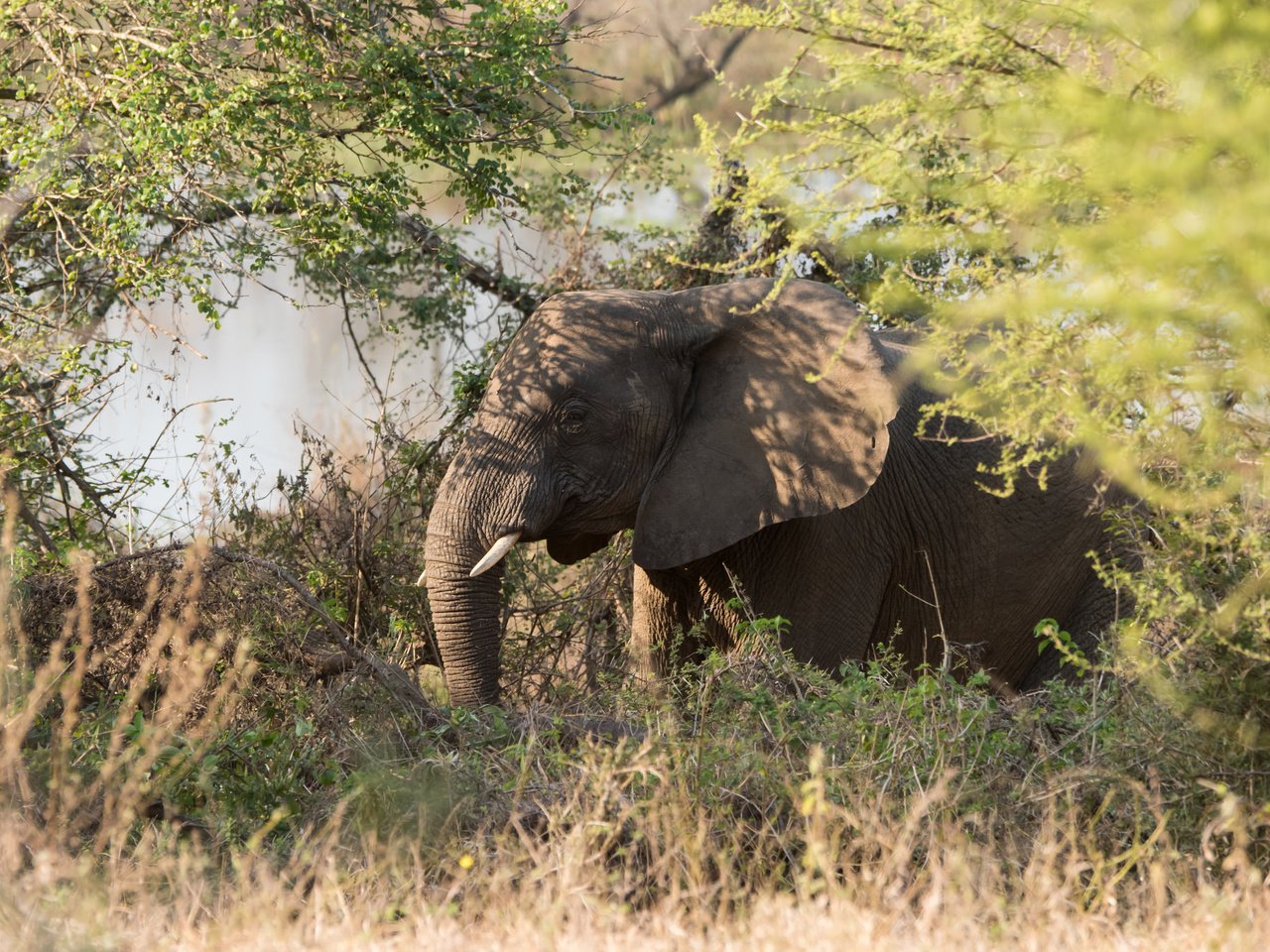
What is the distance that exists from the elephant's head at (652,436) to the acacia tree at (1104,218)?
6.88 feet

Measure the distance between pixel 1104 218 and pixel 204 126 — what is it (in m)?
3.76

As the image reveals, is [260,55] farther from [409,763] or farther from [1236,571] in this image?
[1236,571]

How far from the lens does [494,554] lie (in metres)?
6.47

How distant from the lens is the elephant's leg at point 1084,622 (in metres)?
8.05

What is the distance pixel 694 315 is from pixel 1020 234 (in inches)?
107

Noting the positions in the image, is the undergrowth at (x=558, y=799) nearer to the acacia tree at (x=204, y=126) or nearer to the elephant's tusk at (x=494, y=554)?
the elephant's tusk at (x=494, y=554)

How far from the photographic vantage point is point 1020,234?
4348 millimetres

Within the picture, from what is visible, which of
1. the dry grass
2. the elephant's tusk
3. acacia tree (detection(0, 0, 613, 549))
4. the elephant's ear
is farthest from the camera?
the elephant's ear

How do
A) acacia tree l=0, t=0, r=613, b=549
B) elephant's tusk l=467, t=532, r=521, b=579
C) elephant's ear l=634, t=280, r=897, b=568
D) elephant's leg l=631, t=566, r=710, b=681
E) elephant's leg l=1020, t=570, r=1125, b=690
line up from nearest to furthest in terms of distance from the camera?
elephant's tusk l=467, t=532, r=521, b=579
acacia tree l=0, t=0, r=613, b=549
elephant's ear l=634, t=280, r=897, b=568
elephant's leg l=631, t=566, r=710, b=681
elephant's leg l=1020, t=570, r=1125, b=690

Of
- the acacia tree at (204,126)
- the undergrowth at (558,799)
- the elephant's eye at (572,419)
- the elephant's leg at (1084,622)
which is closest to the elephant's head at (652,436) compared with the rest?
the elephant's eye at (572,419)

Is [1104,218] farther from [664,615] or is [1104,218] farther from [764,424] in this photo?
[664,615]

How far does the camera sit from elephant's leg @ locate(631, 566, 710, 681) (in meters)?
7.18

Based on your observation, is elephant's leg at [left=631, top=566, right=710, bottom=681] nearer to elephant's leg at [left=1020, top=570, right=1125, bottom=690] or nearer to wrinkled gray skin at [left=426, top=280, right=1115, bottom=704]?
wrinkled gray skin at [left=426, top=280, right=1115, bottom=704]

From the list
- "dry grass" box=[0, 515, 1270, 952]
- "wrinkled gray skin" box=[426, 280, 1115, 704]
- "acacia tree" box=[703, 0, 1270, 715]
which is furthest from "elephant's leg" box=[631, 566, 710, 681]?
"acacia tree" box=[703, 0, 1270, 715]
